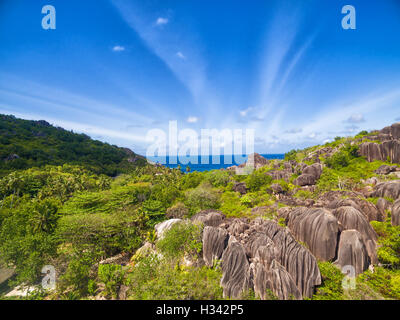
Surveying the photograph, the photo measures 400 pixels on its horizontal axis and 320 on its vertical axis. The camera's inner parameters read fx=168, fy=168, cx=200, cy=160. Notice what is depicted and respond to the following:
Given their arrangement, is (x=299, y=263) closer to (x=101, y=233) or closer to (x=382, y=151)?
(x=101, y=233)

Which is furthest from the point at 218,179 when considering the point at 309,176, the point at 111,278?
the point at 111,278

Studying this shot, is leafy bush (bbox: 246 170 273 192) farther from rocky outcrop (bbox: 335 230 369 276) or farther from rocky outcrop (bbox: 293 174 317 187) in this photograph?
rocky outcrop (bbox: 335 230 369 276)

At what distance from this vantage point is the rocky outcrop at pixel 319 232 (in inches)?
570

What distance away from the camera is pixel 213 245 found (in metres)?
15.7

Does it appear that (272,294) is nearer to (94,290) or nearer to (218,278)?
(218,278)

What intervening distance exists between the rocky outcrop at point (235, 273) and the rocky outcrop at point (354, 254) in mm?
8118

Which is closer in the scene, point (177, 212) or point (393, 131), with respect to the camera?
point (177, 212)

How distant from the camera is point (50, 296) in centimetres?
1574

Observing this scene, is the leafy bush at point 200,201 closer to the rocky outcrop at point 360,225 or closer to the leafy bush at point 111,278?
the leafy bush at point 111,278

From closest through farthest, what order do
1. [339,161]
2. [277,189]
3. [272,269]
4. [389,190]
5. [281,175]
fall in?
[272,269] → [389,190] → [277,189] → [339,161] → [281,175]

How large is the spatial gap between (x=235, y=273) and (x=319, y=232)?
28.6ft

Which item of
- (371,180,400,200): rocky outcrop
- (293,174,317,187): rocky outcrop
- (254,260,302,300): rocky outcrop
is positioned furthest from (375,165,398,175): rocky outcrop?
(254,260,302,300): rocky outcrop

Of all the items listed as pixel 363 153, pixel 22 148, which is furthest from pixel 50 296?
pixel 22 148
